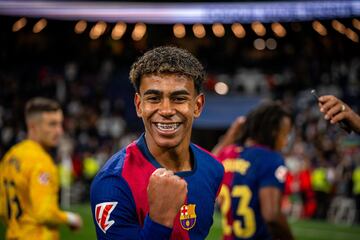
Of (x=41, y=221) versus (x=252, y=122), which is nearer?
(x=41, y=221)

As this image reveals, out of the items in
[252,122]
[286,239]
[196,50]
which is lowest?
[286,239]

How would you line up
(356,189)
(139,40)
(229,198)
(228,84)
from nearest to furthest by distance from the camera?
1. (229,198)
2. (356,189)
3. (228,84)
4. (139,40)

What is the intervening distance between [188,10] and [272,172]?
11.5m

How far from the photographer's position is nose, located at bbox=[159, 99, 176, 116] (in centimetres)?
349

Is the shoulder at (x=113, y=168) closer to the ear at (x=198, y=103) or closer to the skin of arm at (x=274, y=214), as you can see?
the ear at (x=198, y=103)

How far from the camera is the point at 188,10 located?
16891 millimetres

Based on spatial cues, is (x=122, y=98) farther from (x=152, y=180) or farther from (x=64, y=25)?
(x=152, y=180)

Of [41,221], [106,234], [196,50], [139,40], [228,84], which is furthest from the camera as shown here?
[139,40]

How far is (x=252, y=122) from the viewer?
6305 mm

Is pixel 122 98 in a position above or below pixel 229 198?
above

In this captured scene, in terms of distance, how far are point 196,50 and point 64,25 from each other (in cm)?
594

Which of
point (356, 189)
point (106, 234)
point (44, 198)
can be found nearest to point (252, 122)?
point (44, 198)

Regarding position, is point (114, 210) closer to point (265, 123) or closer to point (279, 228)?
point (279, 228)

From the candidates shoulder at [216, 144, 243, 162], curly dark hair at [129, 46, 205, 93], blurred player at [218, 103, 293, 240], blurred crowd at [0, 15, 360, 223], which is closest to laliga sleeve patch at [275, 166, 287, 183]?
blurred player at [218, 103, 293, 240]
